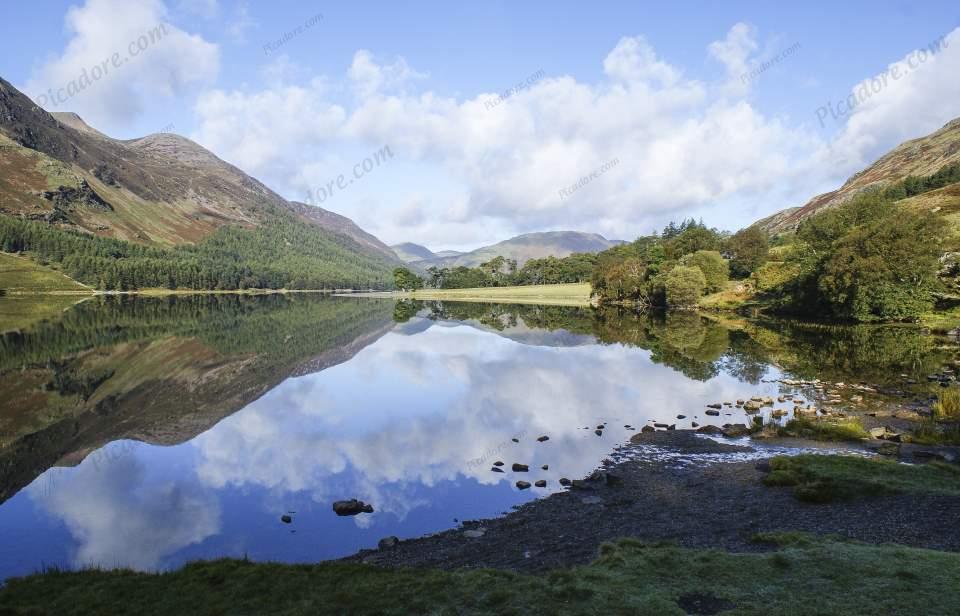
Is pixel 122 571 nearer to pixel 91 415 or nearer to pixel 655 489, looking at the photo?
pixel 655 489

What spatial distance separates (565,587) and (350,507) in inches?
426

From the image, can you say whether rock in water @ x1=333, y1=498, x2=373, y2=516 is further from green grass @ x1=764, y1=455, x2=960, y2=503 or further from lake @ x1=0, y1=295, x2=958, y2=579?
green grass @ x1=764, y1=455, x2=960, y2=503

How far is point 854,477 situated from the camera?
19.4 m

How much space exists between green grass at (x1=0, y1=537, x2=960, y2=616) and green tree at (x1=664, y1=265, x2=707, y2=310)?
402 ft

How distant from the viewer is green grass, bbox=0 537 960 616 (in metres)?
10.4

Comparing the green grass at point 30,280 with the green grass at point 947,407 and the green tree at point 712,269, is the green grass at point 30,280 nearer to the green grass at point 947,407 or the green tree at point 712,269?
the green tree at point 712,269

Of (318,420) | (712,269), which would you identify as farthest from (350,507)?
(712,269)

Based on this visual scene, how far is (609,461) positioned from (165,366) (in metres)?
46.2

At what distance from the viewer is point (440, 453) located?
2759 centimetres

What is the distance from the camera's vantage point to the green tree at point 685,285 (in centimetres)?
12888

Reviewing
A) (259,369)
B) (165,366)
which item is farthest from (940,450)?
(165,366)

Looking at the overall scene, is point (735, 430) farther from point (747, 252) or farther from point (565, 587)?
point (747, 252)

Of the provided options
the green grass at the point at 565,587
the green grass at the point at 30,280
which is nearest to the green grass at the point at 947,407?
the green grass at the point at 565,587

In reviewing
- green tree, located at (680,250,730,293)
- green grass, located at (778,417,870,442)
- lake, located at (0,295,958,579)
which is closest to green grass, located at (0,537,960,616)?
lake, located at (0,295,958,579)
